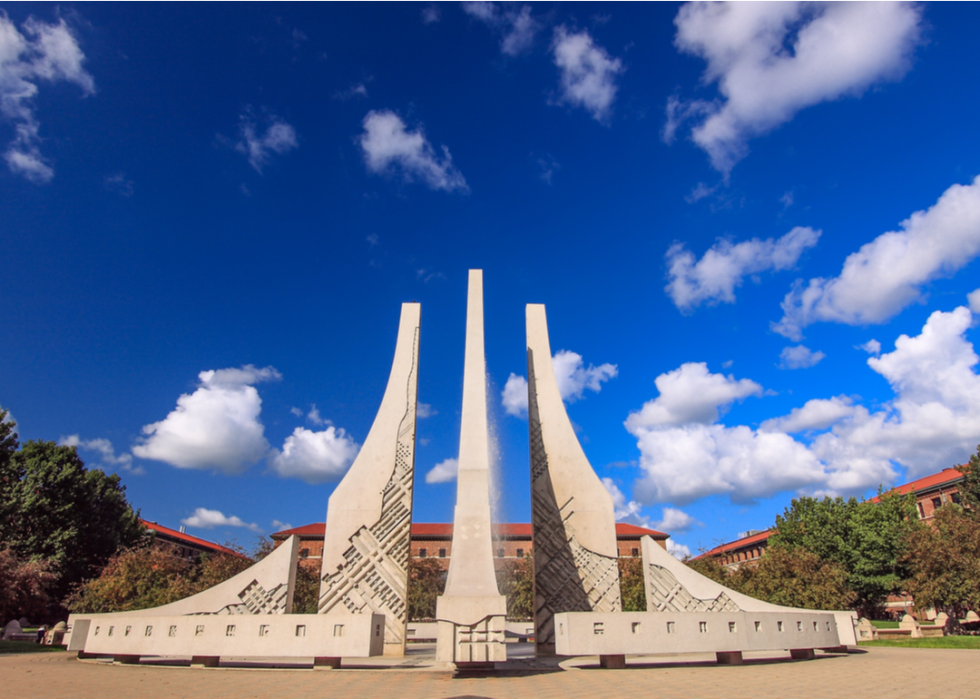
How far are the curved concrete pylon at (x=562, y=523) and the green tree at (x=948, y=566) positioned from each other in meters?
18.9

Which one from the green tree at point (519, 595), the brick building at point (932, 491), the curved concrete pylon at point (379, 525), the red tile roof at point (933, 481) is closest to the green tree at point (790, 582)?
the green tree at point (519, 595)

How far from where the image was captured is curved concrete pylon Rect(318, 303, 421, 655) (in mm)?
13102

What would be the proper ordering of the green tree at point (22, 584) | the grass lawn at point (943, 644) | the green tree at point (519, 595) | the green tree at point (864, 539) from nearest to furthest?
1. the grass lawn at point (943, 644)
2. the green tree at point (22, 584)
3. the green tree at point (519, 595)
4. the green tree at point (864, 539)

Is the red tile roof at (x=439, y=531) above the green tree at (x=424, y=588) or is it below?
above

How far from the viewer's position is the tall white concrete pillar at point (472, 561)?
28.8 ft

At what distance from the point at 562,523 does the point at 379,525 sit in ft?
16.2

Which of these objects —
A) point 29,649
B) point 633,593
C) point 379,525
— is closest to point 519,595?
point 633,593

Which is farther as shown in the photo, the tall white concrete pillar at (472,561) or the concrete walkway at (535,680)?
the tall white concrete pillar at (472,561)

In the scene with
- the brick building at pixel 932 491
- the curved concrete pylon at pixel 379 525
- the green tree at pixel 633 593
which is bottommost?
the green tree at pixel 633 593

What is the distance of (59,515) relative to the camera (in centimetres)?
2633

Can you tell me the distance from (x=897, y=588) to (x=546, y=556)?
101 feet

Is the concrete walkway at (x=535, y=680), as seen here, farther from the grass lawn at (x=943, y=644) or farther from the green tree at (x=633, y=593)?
the green tree at (x=633, y=593)

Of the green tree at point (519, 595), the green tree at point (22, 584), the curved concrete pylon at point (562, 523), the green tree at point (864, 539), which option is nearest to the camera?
the curved concrete pylon at point (562, 523)

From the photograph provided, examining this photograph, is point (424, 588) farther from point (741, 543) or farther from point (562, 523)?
point (741, 543)
